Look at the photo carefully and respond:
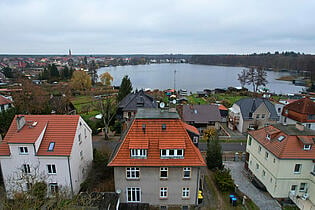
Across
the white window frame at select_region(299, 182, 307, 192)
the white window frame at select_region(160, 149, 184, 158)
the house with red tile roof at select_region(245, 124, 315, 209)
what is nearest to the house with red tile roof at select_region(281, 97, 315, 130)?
the house with red tile roof at select_region(245, 124, 315, 209)

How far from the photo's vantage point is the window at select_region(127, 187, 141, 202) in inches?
819

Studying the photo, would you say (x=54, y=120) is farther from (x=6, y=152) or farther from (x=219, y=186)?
(x=219, y=186)

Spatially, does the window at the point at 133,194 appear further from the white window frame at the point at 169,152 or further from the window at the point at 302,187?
the window at the point at 302,187

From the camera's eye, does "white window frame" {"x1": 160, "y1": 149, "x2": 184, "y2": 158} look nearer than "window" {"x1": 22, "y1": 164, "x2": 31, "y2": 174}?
Yes

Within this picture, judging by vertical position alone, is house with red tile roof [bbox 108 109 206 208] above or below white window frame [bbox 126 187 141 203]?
above

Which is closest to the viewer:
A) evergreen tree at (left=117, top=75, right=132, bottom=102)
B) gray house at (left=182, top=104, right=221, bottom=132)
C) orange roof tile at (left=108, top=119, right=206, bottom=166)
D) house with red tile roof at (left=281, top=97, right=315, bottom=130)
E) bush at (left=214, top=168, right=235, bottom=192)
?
orange roof tile at (left=108, top=119, right=206, bottom=166)

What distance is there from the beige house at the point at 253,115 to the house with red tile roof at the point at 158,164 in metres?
26.1

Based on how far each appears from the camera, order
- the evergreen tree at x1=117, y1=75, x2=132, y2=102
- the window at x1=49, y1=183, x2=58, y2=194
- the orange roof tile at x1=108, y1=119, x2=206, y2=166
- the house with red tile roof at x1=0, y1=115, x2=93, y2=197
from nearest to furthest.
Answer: the orange roof tile at x1=108, y1=119, x2=206, y2=166 → the house with red tile roof at x1=0, y1=115, x2=93, y2=197 → the window at x1=49, y1=183, x2=58, y2=194 → the evergreen tree at x1=117, y1=75, x2=132, y2=102

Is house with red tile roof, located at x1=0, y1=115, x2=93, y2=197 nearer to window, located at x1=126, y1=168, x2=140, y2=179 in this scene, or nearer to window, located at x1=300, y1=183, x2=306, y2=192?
window, located at x1=126, y1=168, x2=140, y2=179

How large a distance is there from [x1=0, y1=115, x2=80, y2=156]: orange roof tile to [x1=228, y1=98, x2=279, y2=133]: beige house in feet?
108

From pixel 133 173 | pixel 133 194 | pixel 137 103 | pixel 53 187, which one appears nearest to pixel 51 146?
pixel 53 187

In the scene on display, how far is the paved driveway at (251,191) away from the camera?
72.9ft

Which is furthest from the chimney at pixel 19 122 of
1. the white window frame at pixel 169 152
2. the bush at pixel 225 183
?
the bush at pixel 225 183

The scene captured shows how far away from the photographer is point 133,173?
20.3 meters
